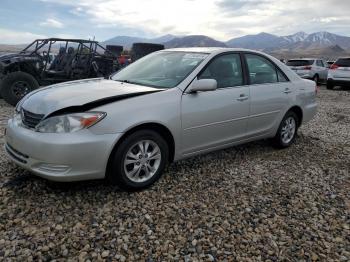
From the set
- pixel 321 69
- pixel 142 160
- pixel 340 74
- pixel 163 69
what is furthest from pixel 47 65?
pixel 321 69

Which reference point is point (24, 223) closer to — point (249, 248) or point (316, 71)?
point (249, 248)

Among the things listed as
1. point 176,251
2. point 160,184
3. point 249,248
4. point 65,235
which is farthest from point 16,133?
point 249,248

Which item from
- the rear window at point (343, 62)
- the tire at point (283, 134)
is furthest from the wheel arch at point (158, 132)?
the rear window at point (343, 62)

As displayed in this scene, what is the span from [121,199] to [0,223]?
1124 mm

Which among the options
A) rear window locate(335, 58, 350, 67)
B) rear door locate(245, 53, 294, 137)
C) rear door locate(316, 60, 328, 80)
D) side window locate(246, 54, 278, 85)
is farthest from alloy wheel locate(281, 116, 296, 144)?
rear door locate(316, 60, 328, 80)

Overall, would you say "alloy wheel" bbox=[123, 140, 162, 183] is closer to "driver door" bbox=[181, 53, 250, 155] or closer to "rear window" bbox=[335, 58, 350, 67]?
"driver door" bbox=[181, 53, 250, 155]

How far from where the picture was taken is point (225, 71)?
15.1 feet

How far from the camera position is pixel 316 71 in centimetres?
1850

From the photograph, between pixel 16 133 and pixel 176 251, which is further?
pixel 16 133

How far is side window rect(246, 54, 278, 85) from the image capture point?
4914 mm

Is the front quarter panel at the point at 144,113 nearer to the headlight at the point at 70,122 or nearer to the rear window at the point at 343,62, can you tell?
the headlight at the point at 70,122

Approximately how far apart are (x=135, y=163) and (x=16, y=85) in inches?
253

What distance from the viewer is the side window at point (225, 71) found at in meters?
4.38

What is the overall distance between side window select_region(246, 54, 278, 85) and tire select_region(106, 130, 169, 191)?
5.96 feet
